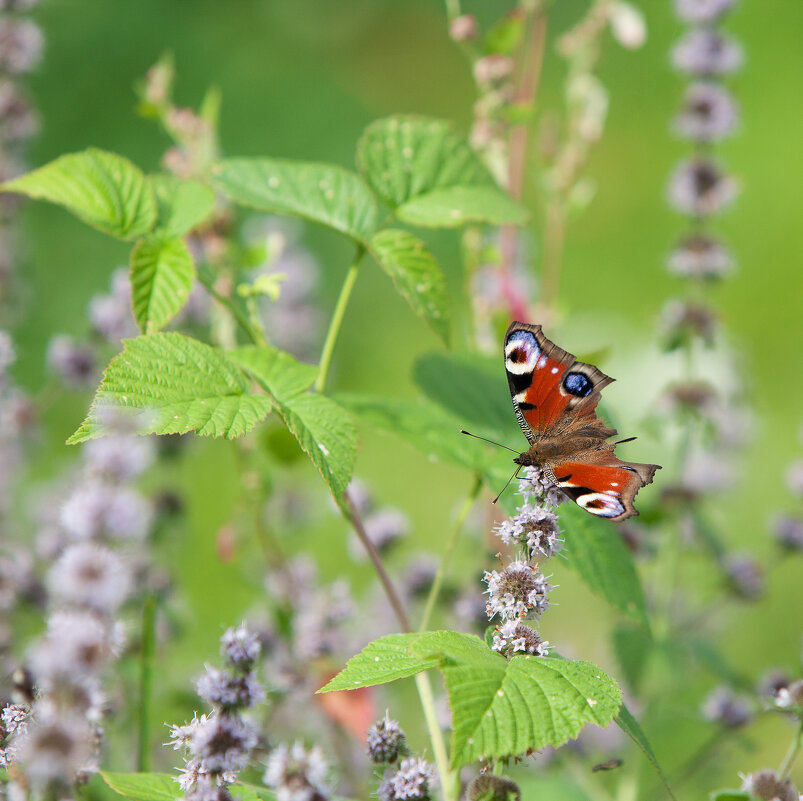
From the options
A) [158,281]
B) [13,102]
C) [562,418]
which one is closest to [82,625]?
[158,281]

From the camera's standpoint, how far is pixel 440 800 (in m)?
1.51

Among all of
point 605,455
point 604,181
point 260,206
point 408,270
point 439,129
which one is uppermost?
point 604,181

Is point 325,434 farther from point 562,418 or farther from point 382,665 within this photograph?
point 562,418

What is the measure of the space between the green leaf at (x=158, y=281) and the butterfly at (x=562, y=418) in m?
0.50

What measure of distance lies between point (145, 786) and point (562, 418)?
2.93 feet

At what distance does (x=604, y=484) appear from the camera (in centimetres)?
137

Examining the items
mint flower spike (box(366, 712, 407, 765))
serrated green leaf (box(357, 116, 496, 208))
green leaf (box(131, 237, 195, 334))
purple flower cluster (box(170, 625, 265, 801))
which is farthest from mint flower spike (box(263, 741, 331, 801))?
serrated green leaf (box(357, 116, 496, 208))

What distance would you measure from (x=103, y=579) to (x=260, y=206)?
69cm

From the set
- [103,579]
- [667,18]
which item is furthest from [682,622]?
[667,18]

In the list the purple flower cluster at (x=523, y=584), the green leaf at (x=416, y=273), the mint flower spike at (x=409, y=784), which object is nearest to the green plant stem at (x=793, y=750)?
the purple flower cluster at (x=523, y=584)

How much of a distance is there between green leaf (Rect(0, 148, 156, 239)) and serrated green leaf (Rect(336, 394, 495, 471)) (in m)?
0.41

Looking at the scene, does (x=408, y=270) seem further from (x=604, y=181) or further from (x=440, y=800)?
(x=604, y=181)

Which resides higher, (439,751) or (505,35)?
(505,35)

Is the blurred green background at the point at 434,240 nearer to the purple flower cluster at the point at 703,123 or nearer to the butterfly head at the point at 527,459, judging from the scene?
the purple flower cluster at the point at 703,123
